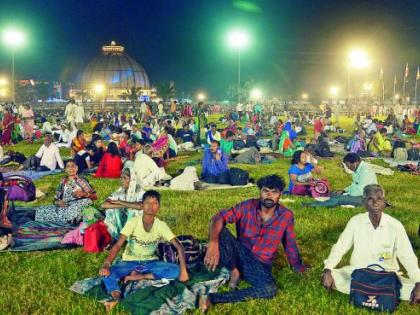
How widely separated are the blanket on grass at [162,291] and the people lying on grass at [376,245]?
1.33m

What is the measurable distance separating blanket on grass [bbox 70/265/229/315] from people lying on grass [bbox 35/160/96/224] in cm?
310

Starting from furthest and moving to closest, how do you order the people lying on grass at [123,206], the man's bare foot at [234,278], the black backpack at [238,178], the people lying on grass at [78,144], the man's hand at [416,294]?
the people lying on grass at [78,144]
the black backpack at [238,178]
the people lying on grass at [123,206]
the man's bare foot at [234,278]
the man's hand at [416,294]

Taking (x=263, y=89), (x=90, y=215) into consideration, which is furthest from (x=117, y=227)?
(x=263, y=89)

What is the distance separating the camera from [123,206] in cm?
764

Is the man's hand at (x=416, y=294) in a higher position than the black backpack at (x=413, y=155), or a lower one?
→ lower

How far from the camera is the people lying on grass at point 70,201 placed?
30.1 ft

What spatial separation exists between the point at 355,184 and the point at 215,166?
428 cm

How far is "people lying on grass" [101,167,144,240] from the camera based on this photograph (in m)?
7.66

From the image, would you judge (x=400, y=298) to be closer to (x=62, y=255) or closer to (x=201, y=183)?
(x=62, y=255)

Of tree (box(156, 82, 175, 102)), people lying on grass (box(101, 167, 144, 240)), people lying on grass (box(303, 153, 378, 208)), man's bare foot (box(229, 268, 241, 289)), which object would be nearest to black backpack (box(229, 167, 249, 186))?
people lying on grass (box(303, 153, 378, 208))

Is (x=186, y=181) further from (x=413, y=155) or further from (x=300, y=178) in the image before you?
(x=413, y=155)

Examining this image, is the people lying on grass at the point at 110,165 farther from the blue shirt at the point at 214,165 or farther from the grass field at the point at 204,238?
the blue shirt at the point at 214,165

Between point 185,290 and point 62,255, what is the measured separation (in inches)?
95.0

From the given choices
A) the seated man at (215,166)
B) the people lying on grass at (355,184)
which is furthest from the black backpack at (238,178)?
the people lying on grass at (355,184)
